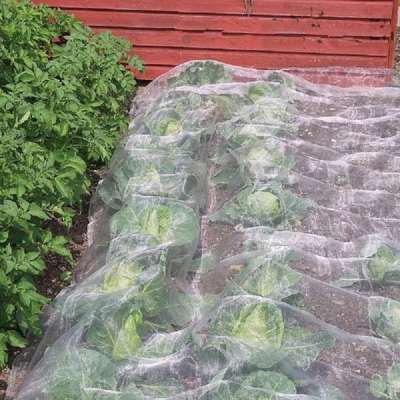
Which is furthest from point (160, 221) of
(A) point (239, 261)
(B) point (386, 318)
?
(B) point (386, 318)

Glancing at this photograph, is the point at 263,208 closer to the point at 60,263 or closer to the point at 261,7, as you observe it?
the point at 60,263

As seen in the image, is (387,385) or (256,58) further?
(256,58)

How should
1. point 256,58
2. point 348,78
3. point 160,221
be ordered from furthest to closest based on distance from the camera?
point 256,58
point 348,78
point 160,221

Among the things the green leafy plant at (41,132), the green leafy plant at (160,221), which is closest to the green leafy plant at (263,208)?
the green leafy plant at (160,221)

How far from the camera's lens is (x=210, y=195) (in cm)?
446

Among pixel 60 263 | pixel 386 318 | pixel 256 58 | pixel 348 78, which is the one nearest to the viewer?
pixel 386 318

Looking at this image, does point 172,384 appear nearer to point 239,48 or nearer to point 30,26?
point 30,26

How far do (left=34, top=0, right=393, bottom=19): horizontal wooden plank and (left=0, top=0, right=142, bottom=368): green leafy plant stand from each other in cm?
38

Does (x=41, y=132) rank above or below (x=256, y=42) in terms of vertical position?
below

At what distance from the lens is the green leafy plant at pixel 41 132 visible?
3195mm

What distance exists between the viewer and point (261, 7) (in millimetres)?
6078

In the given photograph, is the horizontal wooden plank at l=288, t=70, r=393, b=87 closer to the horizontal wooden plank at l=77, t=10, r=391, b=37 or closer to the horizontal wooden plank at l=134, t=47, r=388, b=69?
the horizontal wooden plank at l=134, t=47, r=388, b=69

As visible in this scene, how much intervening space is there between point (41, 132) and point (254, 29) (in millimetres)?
2614

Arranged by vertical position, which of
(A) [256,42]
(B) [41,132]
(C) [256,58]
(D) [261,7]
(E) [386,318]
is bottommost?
(E) [386,318]
